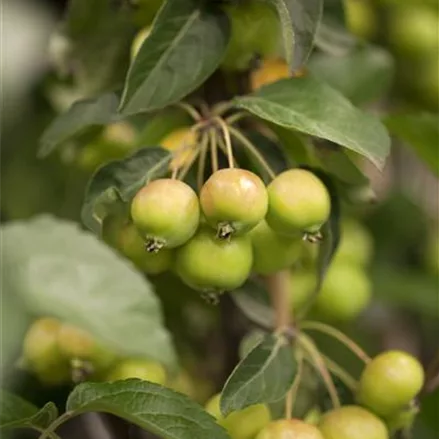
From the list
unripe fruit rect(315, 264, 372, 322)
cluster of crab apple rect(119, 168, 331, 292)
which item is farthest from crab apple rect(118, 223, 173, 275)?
unripe fruit rect(315, 264, 372, 322)

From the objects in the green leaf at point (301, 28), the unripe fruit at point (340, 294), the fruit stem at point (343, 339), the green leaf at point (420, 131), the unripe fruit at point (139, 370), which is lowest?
the unripe fruit at point (340, 294)

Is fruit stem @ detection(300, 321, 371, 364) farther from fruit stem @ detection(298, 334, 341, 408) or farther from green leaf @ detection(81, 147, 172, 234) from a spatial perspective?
green leaf @ detection(81, 147, 172, 234)

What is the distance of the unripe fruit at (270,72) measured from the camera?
0.79m

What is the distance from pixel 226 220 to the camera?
591 millimetres

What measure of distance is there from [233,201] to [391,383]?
17cm

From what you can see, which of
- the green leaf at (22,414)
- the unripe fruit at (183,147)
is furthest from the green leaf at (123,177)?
the green leaf at (22,414)

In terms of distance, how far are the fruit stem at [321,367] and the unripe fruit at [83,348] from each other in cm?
13

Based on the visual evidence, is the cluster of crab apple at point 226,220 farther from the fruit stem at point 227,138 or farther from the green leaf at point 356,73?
the green leaf at point 356,73

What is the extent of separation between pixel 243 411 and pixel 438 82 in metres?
0.48

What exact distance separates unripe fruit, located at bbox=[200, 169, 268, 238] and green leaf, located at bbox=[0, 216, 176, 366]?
116 millimetres

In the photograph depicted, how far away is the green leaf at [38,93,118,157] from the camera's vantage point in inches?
27.0

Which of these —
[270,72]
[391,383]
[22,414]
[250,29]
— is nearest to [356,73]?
[270,72]

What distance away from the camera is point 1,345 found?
0.65 meters

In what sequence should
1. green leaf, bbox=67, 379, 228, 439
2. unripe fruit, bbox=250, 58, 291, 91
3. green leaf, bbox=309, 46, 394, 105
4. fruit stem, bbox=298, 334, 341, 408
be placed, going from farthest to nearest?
green leaf, bbox=309, 46, 394, 105, unripe fruit, bbox=250, 58, 291, 91, fruit stem, bbox=298, 334, 341, 408, green leaf, bbox=67, 379, 228, 439
